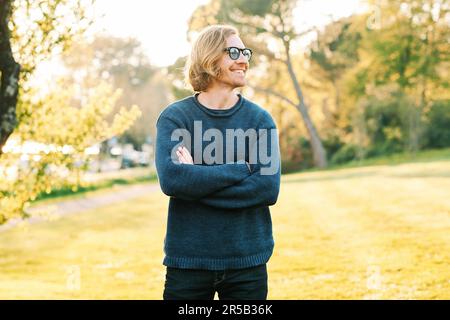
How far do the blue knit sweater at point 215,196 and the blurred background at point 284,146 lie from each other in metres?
1.05

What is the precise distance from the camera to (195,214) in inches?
118

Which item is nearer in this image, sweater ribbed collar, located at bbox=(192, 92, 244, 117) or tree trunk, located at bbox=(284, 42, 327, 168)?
sweater ribbed collar, located at bbox=(192, 92, 244, 117)

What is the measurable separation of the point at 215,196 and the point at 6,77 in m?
3.41

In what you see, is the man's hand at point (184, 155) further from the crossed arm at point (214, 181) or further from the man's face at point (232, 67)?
the man's face at point (232, 67)

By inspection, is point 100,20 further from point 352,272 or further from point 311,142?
point 311,142

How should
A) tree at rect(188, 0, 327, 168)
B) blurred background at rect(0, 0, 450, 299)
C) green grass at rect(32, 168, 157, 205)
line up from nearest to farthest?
blurred background at rect(0, 0, 450, 299), green grass at rect(32, 168, 157, 205), tree at rect(188, 0, 327, 168)

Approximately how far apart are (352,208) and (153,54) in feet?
145

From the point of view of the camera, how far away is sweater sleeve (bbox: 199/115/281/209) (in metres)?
2.98

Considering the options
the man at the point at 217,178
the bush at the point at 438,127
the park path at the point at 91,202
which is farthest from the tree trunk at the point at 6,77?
the bush at the point at 438,127

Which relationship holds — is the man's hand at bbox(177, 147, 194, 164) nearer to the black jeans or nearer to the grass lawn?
the black jeans

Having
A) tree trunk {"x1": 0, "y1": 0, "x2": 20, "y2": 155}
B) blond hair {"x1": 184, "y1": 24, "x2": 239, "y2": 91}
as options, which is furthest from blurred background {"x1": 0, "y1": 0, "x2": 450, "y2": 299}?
blond hair {"x1": 184, "y1": 24, "x2": 239, "y2": 91}

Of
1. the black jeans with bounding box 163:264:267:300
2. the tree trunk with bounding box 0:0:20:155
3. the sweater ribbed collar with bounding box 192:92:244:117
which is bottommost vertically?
the black jeans with bounding box 163:264:267:300

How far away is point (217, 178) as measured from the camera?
299cm

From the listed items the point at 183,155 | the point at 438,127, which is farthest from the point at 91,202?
the point at 183,155
